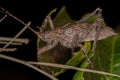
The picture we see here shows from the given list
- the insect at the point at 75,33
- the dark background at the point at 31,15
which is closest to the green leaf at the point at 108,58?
the insect at the point at 75,33

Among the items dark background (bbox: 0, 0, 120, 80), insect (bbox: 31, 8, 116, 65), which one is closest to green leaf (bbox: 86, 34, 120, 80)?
insect (bbox: 31, 8, 116, 65)

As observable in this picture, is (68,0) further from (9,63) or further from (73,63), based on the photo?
(73,63)

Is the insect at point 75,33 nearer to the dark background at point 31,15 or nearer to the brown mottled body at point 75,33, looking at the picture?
the brown mottled body at point 75,33

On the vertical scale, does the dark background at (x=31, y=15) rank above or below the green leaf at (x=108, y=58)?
above

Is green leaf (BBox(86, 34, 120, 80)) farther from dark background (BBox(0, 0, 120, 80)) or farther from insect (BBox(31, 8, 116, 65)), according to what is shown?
dark background (BBox(0, 0, 120, 80))

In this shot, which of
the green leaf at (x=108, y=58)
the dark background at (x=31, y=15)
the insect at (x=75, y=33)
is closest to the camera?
the green leaf at (x=108, y=58)

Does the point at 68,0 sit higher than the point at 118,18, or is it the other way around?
the point at 68,0

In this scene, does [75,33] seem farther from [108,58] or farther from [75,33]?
[108,58]

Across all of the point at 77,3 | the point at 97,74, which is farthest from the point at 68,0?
the point at 97,74
